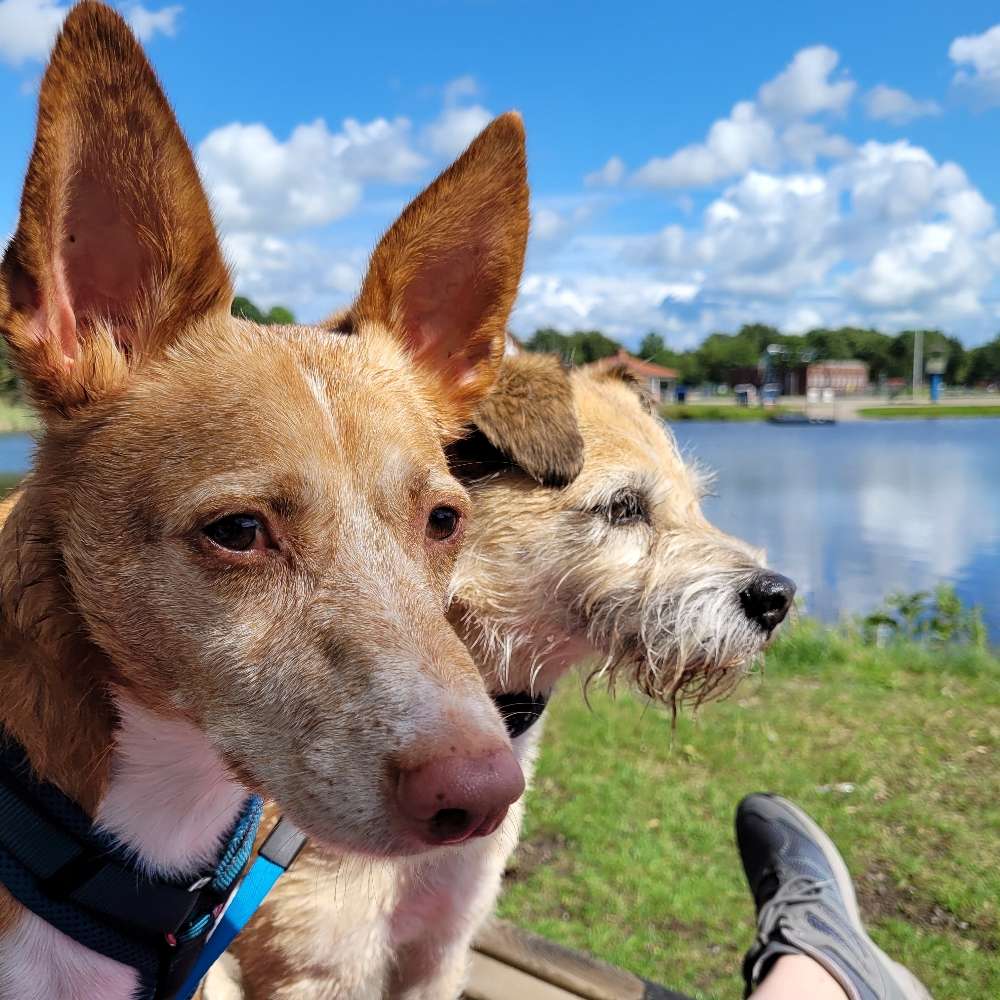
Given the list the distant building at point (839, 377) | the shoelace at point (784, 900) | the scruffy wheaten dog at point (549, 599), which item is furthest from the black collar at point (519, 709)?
the distant building at point (839, 377)

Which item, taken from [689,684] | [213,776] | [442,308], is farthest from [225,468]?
[689,684]

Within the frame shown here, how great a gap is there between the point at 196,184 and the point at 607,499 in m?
1.72

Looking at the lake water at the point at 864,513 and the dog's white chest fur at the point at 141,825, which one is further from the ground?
the dog's white chest fur at the point at 141,825

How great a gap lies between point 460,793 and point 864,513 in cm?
2296

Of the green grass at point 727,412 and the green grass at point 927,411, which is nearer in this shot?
the green grass at point 927,411

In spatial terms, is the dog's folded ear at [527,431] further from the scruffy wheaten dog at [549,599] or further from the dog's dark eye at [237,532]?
the dog's dark eye at [237,532]

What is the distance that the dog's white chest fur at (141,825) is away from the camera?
1768 millimetres

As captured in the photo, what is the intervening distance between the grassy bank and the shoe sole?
317 cm

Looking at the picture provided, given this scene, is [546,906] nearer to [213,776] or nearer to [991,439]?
[213,776]

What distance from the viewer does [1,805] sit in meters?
1.74

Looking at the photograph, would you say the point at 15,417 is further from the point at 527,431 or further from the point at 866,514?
the point at 866,514

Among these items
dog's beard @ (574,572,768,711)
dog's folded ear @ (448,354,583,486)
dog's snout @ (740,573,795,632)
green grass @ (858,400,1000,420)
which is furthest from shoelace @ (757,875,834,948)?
green grass @ (858,400,1000,420)

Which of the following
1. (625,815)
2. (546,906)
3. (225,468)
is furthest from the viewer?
(625,815)

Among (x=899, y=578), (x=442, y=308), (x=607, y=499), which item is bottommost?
(x=899, y=578)
